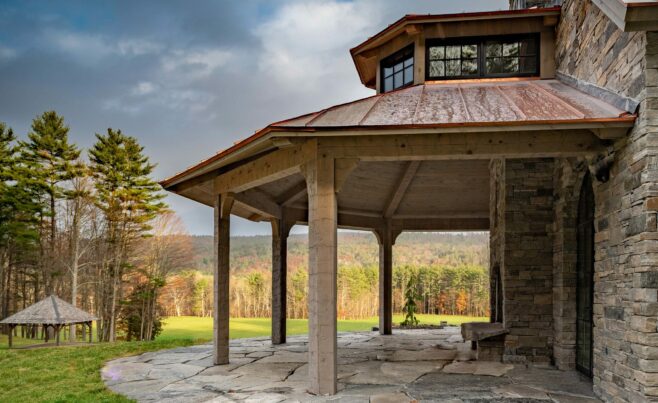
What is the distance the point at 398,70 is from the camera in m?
11.6

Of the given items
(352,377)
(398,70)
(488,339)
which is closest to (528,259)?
(488,339)

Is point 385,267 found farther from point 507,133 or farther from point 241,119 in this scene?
point 241,119

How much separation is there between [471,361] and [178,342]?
25.6 feet

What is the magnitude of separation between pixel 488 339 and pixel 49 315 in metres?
13.7

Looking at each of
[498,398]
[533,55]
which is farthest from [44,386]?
[533,55]

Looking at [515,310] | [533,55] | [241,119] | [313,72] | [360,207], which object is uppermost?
[313,72]

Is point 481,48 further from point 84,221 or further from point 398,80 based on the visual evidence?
point 84,221

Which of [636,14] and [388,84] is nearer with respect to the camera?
[636,14]

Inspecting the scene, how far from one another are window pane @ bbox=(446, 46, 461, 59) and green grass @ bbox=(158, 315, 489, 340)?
40.4 ft

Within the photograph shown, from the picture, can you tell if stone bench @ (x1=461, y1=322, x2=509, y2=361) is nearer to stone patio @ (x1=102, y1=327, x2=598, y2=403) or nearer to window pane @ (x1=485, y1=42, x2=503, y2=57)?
stone patio @ (x1=102, y1=327, x2=598, y2=403)

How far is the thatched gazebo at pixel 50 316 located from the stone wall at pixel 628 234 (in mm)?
15491

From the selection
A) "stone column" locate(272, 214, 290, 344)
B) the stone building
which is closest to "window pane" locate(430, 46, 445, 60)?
the stone building

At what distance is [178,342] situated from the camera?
14.0 m

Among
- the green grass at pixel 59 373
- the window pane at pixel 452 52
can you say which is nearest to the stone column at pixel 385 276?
the green grass at pixel 59 373
